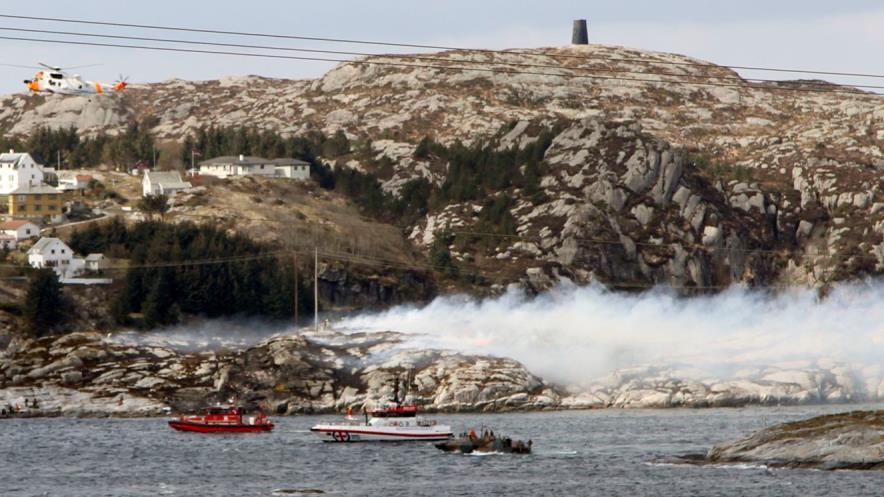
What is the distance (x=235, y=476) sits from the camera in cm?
12656

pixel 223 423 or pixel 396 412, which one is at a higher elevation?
pixel 396 412

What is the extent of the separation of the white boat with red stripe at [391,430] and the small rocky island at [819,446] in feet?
106

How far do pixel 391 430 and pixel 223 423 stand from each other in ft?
69.1

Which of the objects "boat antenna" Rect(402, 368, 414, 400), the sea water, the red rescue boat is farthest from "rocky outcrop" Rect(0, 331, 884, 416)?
the red rescue boat

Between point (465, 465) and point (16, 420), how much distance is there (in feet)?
224

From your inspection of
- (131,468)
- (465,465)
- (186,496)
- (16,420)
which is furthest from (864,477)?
(16,420)

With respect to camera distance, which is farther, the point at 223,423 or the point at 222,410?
the point at 222,410

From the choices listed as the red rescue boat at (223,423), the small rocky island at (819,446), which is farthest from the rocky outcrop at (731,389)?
the small rocky island at (819,446)

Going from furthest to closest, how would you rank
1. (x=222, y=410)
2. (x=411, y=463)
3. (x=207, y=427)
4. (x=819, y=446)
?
(x=222, y=410) → (x=207, y=427) → (x=411, y=463) → (x=819, y=446)

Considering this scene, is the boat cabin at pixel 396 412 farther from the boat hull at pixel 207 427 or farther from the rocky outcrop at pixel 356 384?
the rocky outcrop at pixel 356 384

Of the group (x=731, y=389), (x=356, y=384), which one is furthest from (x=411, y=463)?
(x=731, y=389)

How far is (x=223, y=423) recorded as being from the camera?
165 m

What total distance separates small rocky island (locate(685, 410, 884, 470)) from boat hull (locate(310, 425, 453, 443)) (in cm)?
3195

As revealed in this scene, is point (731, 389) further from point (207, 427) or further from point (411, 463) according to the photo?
point (411, 463)
